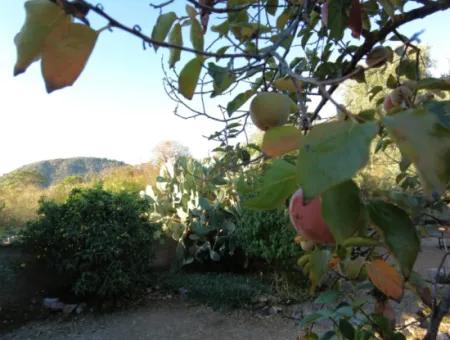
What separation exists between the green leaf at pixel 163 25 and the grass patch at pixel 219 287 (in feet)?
10.1

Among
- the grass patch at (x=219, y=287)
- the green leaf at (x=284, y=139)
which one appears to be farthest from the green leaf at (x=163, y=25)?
the grass patch at (x=219, y=287)

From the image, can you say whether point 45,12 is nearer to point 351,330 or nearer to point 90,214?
point 351,330

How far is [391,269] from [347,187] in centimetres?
40

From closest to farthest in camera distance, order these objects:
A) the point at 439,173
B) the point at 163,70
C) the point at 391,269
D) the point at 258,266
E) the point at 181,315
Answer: the point at 439,173 → the point at 391,269 → the point at 163,70 → the point at 181,315 → the point at 258,266

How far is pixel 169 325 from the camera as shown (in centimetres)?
309

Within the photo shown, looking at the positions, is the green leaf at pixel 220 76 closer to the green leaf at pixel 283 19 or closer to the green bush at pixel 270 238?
the green leaf at pixel 283 19

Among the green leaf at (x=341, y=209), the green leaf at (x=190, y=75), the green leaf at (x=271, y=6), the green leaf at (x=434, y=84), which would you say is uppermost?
the green leaf at (x=271, y=6)

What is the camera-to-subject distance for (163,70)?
114 cm

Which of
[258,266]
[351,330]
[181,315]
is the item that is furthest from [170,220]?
[351,330]

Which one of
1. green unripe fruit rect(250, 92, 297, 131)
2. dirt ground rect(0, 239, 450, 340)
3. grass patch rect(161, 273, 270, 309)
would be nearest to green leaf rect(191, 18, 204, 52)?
green unripe fruit rect(250, 92, 297, 131)

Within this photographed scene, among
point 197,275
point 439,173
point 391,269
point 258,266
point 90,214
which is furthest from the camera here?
point 258,266

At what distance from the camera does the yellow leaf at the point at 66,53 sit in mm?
338

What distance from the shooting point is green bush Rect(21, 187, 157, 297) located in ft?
11.2

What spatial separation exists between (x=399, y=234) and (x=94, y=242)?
3.41 meters
